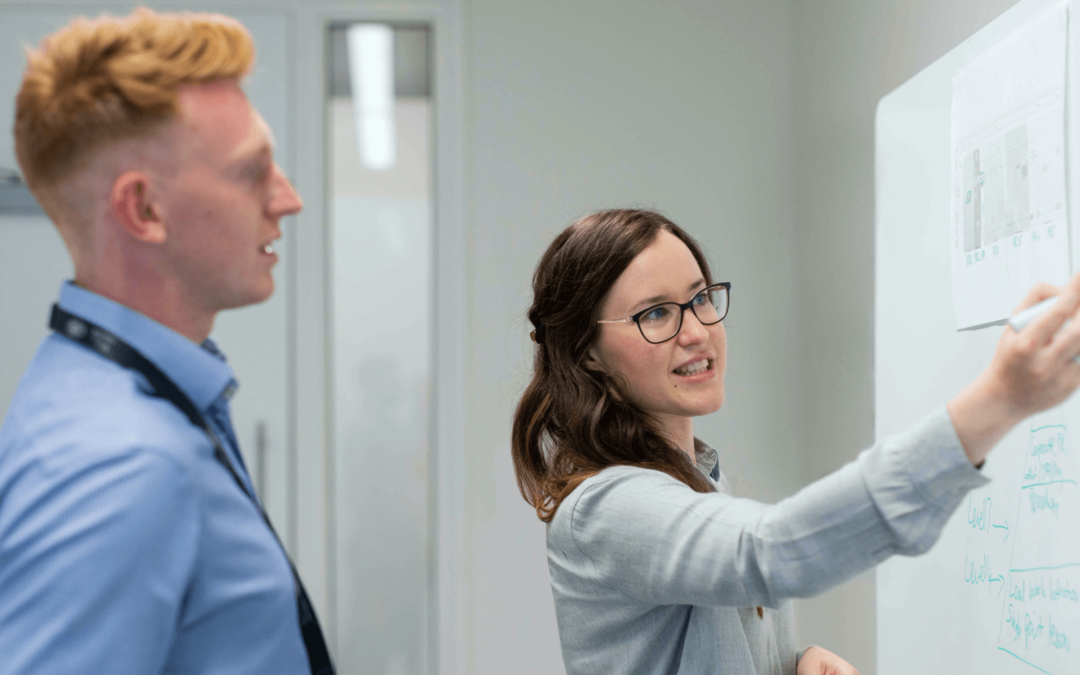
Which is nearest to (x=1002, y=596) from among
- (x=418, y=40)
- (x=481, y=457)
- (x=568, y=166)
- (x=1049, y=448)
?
(x=1049, y=448)

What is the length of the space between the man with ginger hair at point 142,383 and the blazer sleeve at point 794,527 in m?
0.31

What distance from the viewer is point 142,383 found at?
62 centimetres

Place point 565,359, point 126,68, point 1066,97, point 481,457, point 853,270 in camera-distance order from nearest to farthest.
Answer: point 126,68
point 1066,97
point 565,359
point 853,270
point 481,457

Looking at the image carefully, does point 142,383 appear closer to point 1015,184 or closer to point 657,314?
point 657,314

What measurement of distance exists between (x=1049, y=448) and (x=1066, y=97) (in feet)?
1.35

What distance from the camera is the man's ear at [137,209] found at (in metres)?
0.61

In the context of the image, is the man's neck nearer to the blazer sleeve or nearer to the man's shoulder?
the man's shoulder

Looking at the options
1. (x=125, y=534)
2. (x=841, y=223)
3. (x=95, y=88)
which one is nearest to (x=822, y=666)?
(x=125, y=534)

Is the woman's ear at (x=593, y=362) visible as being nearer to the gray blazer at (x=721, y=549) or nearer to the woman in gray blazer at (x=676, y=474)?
the woman in gray blazer at (x=676, y=474)

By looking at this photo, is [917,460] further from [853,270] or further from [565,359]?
[853,270]

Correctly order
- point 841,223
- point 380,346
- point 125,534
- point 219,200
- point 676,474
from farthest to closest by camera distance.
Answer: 1. point 380,346
2. point 841,223
3. point 676,474
4. point 219,200
5. point 125,534

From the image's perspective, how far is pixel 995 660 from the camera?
42.8 inches

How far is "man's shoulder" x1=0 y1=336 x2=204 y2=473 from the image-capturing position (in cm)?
55

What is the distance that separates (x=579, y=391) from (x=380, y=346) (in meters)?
1.50
